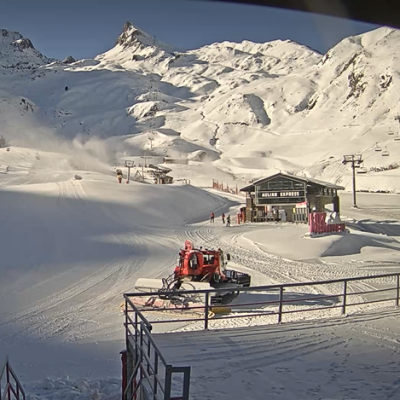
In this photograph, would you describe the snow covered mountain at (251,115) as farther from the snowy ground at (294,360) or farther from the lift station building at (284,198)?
the snowy ground at (294,360)

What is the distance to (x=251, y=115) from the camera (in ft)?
432

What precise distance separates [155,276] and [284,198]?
853 inches

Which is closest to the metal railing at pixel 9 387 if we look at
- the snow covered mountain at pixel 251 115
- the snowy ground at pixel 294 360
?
the snowy ground at pixel 294 360

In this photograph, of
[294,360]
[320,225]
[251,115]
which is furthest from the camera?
[251,115]

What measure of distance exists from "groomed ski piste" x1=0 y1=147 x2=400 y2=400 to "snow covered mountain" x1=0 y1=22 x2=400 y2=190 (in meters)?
37.8

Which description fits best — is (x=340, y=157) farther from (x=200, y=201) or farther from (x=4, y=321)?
(x=4, y=321)

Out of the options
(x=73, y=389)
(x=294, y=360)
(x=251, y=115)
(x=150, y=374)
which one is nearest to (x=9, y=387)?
(x=73, y=389)

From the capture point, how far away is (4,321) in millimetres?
12008

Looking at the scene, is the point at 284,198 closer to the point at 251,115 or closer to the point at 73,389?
the point at 73,389

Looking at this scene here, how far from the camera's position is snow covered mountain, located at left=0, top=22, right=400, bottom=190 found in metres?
91.9

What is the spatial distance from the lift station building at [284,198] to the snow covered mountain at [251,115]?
25655 mm

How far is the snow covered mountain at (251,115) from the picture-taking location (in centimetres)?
9188

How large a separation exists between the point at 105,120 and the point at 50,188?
11547 cm

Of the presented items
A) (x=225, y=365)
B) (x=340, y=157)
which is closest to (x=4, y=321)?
(x=225, y=365)
